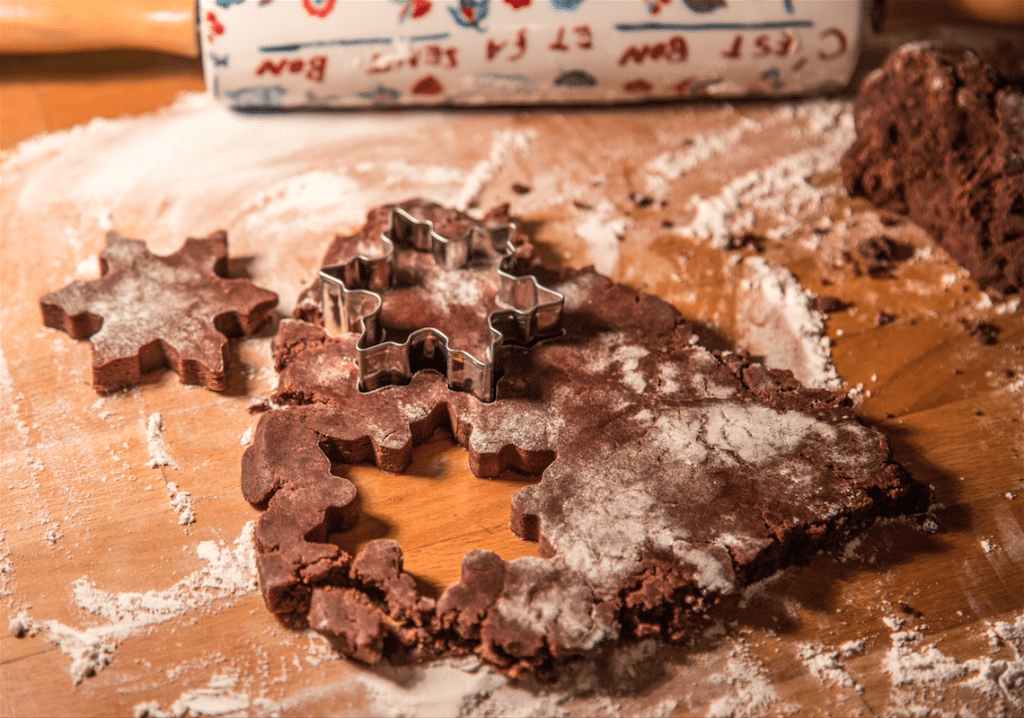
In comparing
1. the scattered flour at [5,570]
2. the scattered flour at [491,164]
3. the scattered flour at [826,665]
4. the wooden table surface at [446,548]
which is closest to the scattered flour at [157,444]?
the wooden table surface at [446,548]

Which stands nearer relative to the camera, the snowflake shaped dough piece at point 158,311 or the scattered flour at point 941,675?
the scattered flour at point 941,675

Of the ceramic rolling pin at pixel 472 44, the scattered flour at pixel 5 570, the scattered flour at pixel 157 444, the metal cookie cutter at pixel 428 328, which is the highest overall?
the ceramic rolling pin at pixel 472 44

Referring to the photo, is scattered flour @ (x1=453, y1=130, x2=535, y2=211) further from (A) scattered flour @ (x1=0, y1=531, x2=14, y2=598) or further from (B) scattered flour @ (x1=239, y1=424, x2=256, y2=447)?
(A) scattered flour @ (x1=0, y1=531, x2=14, y2=598)

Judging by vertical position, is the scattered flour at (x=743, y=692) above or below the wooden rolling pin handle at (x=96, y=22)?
below

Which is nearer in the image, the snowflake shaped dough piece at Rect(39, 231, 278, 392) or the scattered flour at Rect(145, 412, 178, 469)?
the scattered flour at Rect(145, 412, 178, 469)

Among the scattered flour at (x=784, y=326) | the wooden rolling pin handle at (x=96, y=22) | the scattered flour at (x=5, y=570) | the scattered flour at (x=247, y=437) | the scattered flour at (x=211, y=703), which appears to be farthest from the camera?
the wooden rolling pin handle at (x=96, y=22)

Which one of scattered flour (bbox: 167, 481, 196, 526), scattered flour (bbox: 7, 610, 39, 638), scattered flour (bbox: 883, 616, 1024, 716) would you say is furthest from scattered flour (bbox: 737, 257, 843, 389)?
scattered flour (bbox: 7, 610, 39, 638)

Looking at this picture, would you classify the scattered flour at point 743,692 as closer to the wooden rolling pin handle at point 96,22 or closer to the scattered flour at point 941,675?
the scattered flour at point 941,675
